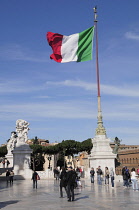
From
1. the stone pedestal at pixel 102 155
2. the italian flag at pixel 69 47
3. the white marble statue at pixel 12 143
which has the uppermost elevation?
the italian flag at pixel 69 47

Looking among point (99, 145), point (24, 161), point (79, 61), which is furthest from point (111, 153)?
point (24, 161)

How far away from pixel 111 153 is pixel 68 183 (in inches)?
682

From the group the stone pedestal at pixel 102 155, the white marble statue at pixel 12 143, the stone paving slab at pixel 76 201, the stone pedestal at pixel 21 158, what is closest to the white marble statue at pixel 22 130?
the stone pedestal at pixel 21 158

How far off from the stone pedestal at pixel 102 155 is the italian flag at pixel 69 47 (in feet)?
29.7

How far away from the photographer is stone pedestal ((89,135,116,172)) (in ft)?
102

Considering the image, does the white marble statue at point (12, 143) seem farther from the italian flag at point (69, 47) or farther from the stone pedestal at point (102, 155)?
the italian flag at point (69, 47)

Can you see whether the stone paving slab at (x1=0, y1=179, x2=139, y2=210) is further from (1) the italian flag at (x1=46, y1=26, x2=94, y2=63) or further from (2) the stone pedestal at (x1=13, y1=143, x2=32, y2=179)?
(2) the stone pedestal at (x1=13, y1=143, x2=32, y2=179)

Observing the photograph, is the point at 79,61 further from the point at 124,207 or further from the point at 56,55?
the point at 124,207

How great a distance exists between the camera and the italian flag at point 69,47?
26.8 metres

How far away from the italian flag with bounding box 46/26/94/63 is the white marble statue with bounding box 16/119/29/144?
820 inches

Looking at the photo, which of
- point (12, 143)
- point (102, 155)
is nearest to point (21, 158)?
point (12, 143)

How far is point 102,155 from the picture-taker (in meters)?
31.2

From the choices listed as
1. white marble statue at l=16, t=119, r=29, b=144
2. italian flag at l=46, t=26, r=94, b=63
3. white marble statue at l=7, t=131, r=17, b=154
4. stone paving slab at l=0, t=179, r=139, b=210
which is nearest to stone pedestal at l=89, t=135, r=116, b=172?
italian flag at l=46, t=26, r=94, b=63

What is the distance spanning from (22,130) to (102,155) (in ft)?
57.8
